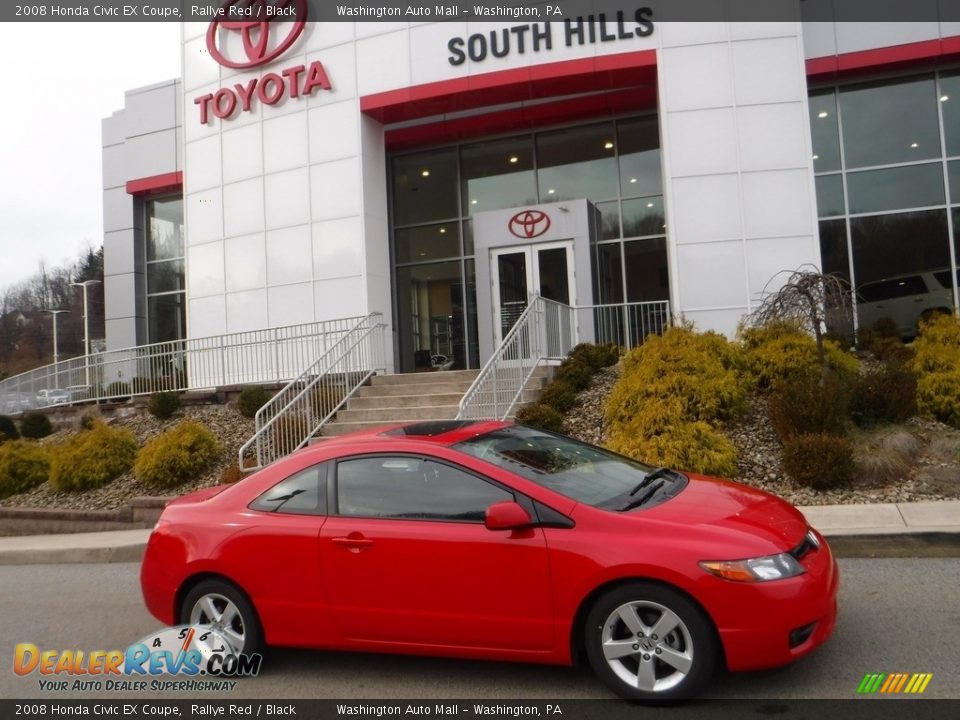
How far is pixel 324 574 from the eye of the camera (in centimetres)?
454

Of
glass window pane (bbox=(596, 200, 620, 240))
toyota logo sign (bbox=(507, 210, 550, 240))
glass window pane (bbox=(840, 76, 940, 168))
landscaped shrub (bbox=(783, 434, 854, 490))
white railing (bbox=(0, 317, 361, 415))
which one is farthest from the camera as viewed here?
glass window pane (bbox=(596, 200, 620, 240))

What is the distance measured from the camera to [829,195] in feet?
53.7

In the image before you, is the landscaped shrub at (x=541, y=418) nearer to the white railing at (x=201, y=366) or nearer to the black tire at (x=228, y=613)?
the white railing at (x=201, y=366)

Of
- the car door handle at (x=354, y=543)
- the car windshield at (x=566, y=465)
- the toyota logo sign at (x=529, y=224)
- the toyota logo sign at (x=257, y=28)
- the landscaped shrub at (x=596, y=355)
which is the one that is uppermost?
the toyota logo sign at (x=257, y=28)

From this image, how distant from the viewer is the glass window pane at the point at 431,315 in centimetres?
1828

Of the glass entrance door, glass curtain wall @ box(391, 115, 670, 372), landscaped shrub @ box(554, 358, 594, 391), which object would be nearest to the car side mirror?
landscaped shrub @ box(554, 358, 594, 391)

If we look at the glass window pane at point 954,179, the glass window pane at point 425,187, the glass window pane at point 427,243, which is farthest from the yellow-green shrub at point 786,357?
the glass window pane at point 425,187

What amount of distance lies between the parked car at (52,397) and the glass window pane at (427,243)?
824 cm

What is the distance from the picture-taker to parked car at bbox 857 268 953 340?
50.8ft

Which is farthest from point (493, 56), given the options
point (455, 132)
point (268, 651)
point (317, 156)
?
point (268, 651)

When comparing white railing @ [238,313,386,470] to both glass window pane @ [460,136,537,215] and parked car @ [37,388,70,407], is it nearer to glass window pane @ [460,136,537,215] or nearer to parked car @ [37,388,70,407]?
glass window pane @ [460,136,537,215]

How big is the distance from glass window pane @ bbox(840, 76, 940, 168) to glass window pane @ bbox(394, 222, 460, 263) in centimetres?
859

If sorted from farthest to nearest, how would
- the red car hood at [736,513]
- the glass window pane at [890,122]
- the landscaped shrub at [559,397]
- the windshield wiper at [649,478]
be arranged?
the glass window pane at [890,122] < the landscaped shrub at [559,397] < the windshield wiper at [649,478] < the red car hood at [736,513]

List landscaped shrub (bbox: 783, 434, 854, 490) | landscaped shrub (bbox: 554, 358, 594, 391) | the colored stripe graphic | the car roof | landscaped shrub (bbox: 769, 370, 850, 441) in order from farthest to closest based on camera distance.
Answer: landscaped shrub (bbox: 554, 358, 594, 391), landscaped shrub (bbox: 769, 370, 850, 441), landscaped shrub (bbox: 783, 434, 854, 490), the car roof, the colored stripe graphic
